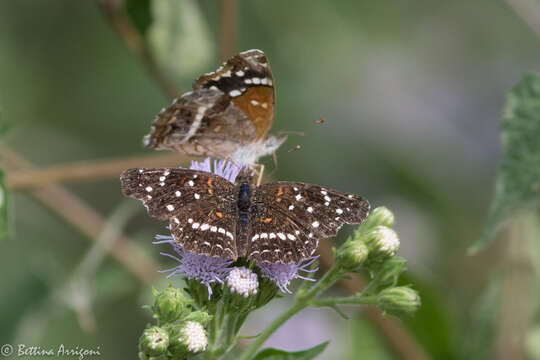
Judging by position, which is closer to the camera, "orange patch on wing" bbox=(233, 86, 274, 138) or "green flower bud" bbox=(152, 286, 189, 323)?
"green flower bud" bbox=(152, 286, 189, 323)

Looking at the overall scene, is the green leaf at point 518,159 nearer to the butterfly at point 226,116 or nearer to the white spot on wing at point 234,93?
the butterfly at point 226,116

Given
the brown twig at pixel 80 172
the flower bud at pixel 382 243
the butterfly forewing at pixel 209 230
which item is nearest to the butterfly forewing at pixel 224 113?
the brown twig at pixel 80 172

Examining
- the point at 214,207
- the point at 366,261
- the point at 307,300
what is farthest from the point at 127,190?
the point at 366,261

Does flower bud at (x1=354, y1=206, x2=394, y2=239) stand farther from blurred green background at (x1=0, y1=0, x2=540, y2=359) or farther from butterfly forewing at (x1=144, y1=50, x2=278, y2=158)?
blurred green background at (x1=0, y1=0, x2=540, y2=359)

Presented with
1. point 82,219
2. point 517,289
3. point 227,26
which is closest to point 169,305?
point 82,219

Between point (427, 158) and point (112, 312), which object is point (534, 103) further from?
point (112, 312)

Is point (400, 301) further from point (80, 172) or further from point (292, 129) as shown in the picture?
point (292, 129)

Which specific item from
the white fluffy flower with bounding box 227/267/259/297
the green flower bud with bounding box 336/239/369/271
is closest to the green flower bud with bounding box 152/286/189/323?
the white fluffy flower with bounding box 227/267/259/297
